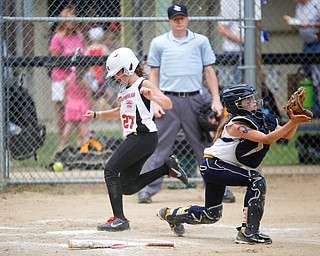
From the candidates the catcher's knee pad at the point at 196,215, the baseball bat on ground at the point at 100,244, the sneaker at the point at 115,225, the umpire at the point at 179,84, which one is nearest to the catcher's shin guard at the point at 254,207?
the catcher's knee pad at the point at 196,215

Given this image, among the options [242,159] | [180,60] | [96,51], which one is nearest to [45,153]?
[96,51]

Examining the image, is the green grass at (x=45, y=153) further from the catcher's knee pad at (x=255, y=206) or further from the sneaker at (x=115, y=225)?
the catcher's knee pad at (x=255, y=206)

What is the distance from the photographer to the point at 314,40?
10.8m

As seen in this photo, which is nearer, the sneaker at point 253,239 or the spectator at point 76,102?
the sneaker at point 253,239

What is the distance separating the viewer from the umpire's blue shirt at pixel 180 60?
861cm

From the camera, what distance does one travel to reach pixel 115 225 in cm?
653

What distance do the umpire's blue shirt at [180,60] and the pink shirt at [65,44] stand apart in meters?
1.52

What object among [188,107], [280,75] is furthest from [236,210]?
[280,75]

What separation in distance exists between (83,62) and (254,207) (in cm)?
438

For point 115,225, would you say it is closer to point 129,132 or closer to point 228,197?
point 129,132

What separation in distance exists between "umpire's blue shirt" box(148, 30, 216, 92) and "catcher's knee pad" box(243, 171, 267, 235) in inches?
112

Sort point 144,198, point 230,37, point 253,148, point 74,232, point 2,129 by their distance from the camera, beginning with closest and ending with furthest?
point 253,148
point 74,232
point 144,198
point 2,129
point 230,37

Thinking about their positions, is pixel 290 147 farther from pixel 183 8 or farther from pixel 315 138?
pixel 183 8

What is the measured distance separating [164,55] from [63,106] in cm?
233
